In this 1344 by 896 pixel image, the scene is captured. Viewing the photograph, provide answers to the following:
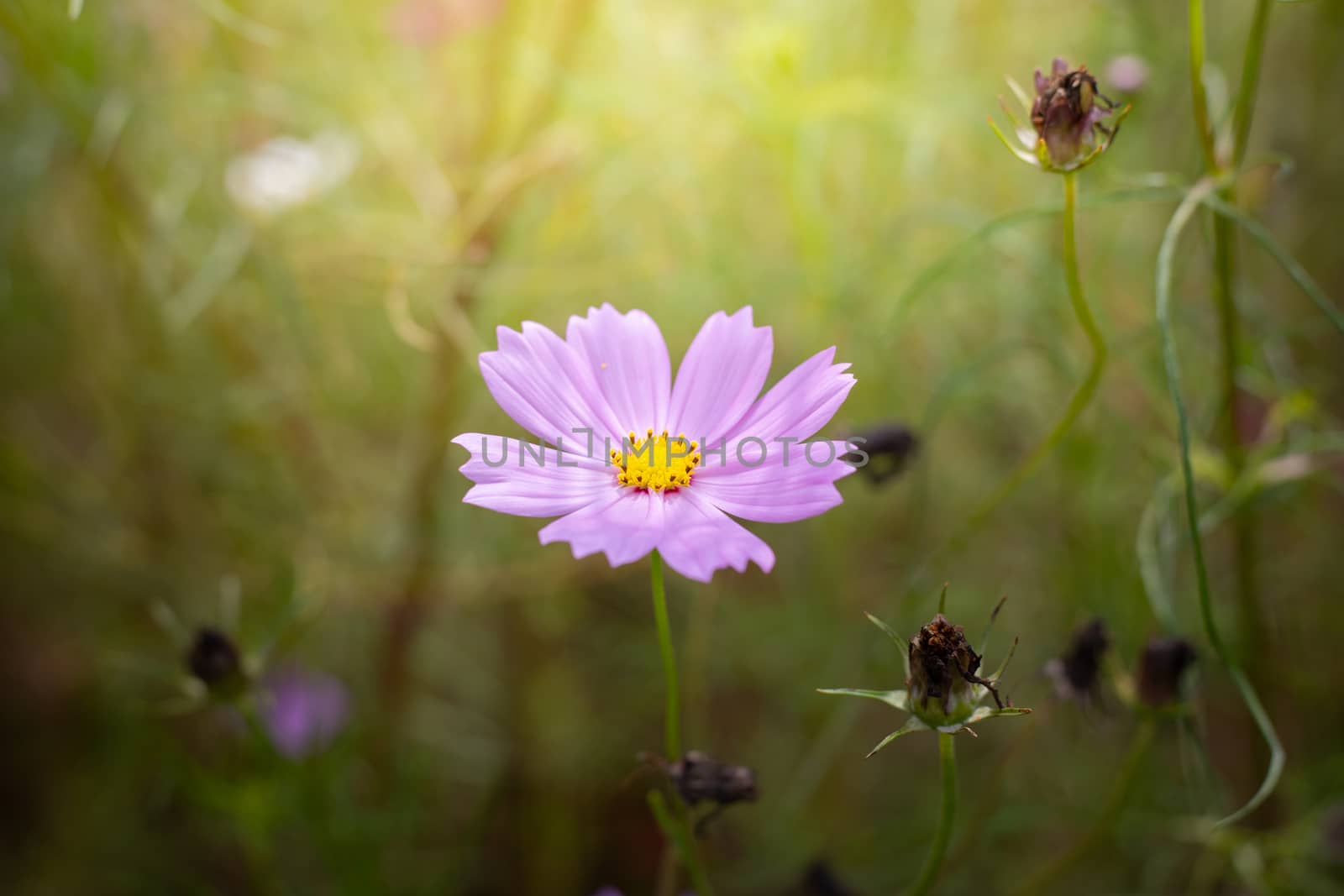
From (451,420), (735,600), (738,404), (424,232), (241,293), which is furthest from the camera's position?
(735,600)

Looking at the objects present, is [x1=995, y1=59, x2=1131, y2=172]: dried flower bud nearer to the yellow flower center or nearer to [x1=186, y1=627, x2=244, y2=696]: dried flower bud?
the yellow flower center

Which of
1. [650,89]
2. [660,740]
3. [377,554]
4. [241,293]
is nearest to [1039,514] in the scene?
[660,740]

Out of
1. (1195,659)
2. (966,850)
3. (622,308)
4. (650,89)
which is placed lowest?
(966,850)

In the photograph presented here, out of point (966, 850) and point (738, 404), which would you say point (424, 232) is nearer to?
point (738, 404)

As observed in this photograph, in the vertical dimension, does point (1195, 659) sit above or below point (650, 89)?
below

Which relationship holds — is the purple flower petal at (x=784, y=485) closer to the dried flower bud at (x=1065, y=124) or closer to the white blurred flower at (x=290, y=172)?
the dried flower bud at (x=1065, y=124)

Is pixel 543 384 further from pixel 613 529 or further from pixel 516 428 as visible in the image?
pixel 516 428

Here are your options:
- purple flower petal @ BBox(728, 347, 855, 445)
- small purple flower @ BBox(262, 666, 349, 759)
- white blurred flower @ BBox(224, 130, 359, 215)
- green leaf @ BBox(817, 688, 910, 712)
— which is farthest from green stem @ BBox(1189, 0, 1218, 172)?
small purple flower @ BBox(262, 666, 349, 759)
